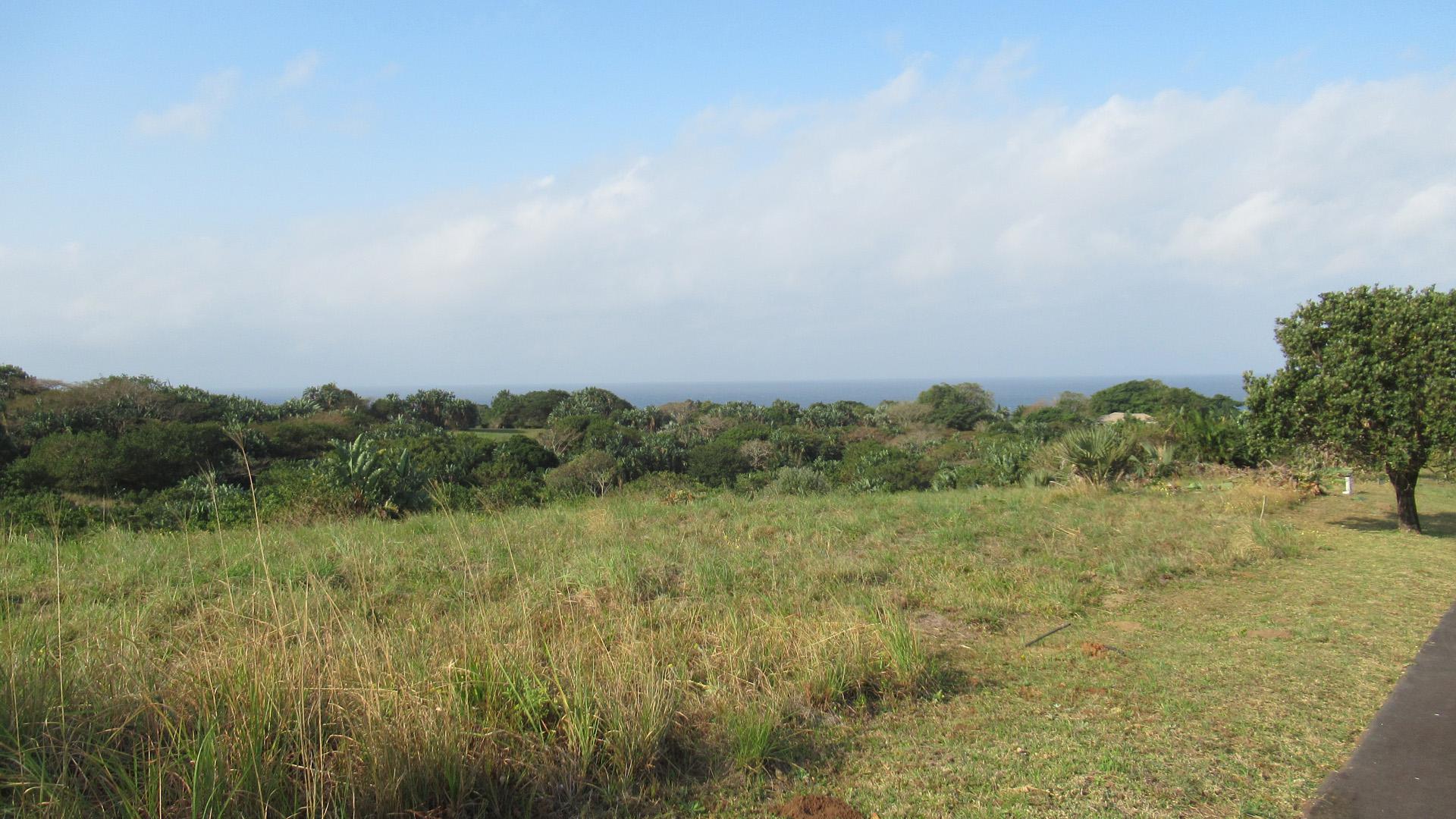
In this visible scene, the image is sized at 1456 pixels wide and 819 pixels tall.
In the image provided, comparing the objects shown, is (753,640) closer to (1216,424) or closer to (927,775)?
(927,775)

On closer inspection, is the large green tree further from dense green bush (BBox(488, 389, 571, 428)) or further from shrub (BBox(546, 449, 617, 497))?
dense green bush (BBox(488, 389, 571, 428))

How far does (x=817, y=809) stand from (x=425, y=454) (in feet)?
67.7

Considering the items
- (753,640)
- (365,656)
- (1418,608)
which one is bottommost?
(1418,608)

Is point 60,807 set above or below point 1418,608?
above

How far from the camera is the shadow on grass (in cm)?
1017

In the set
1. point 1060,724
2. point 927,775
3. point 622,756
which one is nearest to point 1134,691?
point 1060,724

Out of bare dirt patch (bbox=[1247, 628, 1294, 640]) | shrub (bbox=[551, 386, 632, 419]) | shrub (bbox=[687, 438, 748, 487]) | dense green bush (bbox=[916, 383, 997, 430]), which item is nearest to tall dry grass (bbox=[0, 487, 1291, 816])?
bare dirt patch (bbox=[1247, 628, 1294, 640])

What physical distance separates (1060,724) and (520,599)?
11.2ft

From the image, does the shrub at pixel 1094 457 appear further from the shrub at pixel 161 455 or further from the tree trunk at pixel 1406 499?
the shrub at pixel 161 455

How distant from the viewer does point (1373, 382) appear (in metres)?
8.98

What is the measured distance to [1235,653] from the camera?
16.6 feet

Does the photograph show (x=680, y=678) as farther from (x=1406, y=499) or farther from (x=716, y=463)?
(x=716, y=463)

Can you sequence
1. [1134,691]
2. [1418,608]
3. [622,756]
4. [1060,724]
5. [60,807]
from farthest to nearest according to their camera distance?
[1418,608]
[1134,691]
[1060,724]
[622,756]
[60,807]

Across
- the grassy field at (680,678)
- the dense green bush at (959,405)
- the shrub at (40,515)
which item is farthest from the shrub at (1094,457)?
the dense green bush at (959,405)
